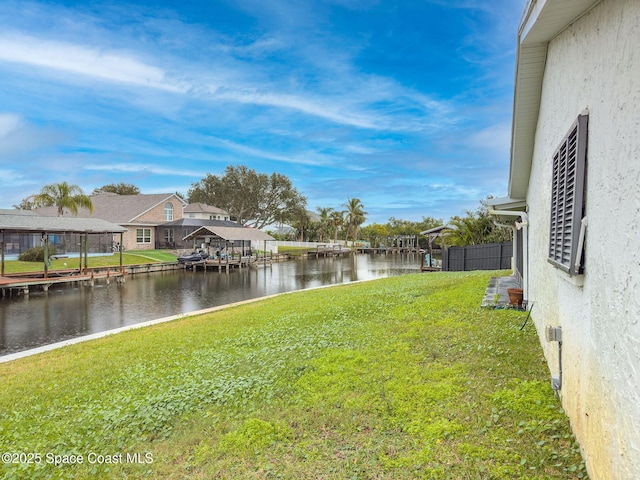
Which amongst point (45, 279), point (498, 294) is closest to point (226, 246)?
point (45, 279)

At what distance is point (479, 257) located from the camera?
2112 cm

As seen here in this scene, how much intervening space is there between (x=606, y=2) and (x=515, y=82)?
2805 mm

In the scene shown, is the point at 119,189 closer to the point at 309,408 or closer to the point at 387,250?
the point at 387,250

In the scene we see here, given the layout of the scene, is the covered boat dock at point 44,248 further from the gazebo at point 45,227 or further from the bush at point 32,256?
the bush at point 32,256

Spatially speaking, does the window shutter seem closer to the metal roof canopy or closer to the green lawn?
the green lawn

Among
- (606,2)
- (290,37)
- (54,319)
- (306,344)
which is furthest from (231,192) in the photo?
(606,2)

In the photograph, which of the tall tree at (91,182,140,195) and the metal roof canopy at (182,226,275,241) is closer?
the metal roof canopy at (182,226,275,241)

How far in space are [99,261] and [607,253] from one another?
33934mm

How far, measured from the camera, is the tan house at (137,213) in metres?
40.5

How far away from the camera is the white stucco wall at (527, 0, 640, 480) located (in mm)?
1816

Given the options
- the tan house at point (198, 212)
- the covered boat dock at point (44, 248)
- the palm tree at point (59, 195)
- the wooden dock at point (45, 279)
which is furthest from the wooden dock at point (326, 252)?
the wooden dock at point (45, 279)

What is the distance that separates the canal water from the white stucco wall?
40.4 ft

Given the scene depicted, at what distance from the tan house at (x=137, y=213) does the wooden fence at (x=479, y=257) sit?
107ft

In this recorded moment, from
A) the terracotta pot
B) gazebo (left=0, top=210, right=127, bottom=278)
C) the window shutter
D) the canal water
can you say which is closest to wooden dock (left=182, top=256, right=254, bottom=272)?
the canal water
